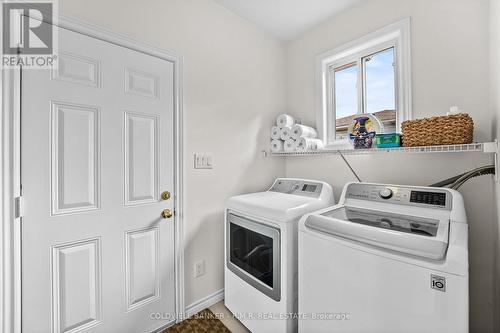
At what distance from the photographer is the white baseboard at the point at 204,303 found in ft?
5.75

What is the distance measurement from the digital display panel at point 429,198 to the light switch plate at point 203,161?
1.40 metres

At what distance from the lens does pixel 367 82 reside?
205 cm

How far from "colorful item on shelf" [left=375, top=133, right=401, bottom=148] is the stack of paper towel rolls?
1.95 feet

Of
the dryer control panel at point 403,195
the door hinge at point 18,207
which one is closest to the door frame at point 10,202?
the door hinge at point 18,207

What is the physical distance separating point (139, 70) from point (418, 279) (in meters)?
1.87

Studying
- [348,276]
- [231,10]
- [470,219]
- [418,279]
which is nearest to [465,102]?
[470,219]

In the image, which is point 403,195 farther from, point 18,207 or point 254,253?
point 18,207

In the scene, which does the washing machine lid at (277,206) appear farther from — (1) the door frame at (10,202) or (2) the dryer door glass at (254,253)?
(1) the door frame at (10,202)

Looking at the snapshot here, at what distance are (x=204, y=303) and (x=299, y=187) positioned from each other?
48.5 inches

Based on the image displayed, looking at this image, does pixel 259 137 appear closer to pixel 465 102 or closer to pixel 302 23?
pixel 302 23

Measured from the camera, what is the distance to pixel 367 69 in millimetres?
2039

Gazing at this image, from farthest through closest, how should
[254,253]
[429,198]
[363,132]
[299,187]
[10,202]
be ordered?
[299,187] < [363,132] < [254,253] < [429,198] < [10,202]

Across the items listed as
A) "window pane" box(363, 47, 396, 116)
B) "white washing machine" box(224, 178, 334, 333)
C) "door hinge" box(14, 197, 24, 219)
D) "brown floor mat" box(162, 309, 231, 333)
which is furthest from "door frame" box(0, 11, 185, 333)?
"window pane" box(363, 47, 396, 116)

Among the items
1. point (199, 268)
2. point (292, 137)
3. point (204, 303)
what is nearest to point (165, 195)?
point (199, 268)
